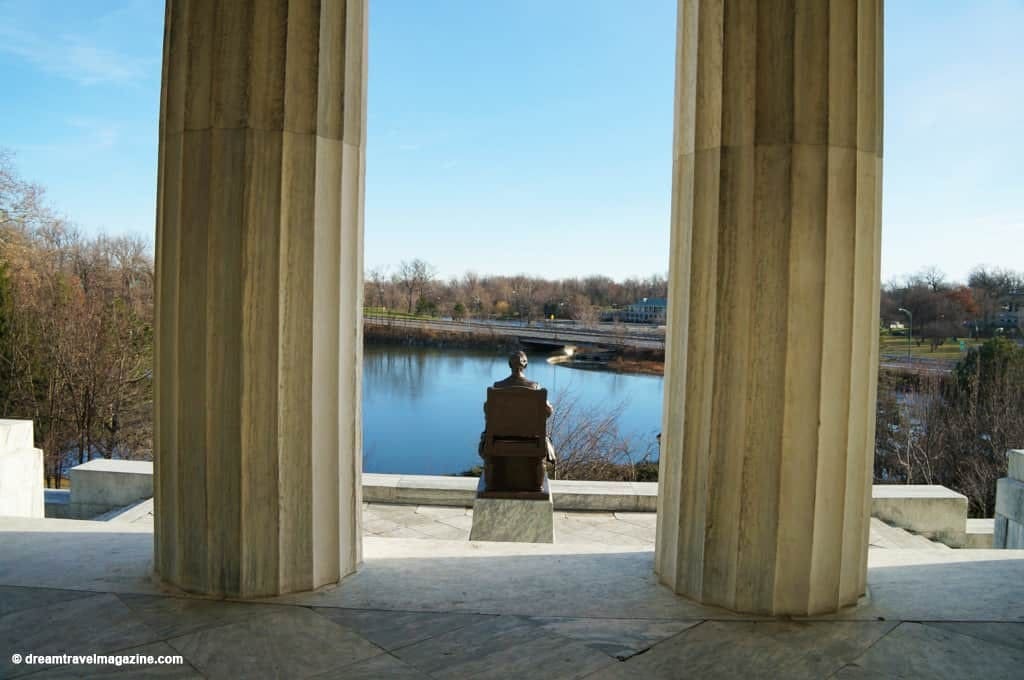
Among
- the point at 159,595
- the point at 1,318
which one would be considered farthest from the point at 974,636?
the point at 1,318

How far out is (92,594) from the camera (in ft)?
12.9

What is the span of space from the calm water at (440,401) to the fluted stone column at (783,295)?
21.2 meters

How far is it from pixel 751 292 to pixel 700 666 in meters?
1.87

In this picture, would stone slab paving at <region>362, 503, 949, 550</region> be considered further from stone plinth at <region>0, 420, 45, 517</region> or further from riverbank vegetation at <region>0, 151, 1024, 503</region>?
riverbank vegetation at <region>0, 151, 1024, 503</region>

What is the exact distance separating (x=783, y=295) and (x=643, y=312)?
32.6 m

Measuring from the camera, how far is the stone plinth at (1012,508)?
7.56 metres

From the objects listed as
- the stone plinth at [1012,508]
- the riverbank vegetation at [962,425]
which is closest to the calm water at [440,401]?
the riverbank vegetation at [962,425]

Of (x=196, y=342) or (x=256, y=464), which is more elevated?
(x=196, y=342)

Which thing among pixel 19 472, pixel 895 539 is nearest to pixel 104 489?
pixel 19 472

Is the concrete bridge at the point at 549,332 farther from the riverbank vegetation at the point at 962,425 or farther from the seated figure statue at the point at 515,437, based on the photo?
the seated figure statue at the point at 515,437

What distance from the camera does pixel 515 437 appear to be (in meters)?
7.58

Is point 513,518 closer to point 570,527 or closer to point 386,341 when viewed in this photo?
point 570,527

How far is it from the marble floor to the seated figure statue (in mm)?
2702

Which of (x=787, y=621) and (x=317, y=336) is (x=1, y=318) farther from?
(x=787, y=621)
